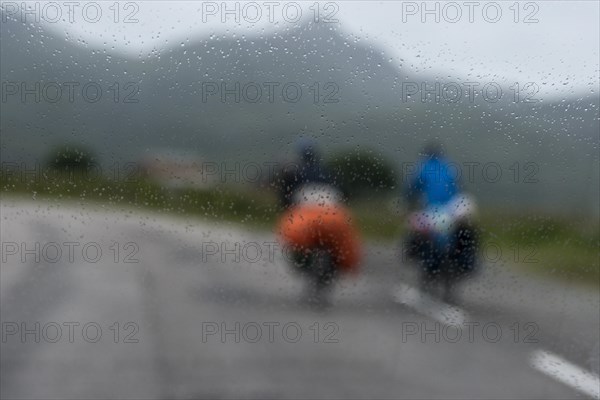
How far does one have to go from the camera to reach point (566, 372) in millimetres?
2045

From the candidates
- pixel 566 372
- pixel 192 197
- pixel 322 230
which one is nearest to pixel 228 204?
pixel 192 197

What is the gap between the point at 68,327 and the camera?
1.97 meters

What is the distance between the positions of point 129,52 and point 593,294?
5.14 feet

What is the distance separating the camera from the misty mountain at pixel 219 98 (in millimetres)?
1907

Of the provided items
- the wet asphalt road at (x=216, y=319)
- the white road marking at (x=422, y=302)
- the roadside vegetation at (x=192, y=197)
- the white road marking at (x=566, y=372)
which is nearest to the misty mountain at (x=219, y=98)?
the roadside vegetation at (x=192, y=197)

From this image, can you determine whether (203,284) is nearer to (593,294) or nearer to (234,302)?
(234,302)

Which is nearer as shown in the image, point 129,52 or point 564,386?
point 129,52

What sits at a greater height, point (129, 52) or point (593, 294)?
point (129, 52)

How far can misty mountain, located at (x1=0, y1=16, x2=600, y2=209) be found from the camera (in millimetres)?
1907

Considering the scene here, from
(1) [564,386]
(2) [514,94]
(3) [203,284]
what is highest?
(2) [514,94]

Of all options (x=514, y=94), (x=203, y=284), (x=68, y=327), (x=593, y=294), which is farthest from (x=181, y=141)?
(x=593, y=294)

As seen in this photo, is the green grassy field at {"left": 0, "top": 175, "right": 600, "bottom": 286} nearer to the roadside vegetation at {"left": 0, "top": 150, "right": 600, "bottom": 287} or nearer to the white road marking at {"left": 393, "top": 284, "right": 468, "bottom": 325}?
the roadside vegetation at {"left": 0, "top": 150, "right": 600, "bottom": 287}

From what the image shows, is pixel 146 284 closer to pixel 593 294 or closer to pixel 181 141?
pixel 181 141

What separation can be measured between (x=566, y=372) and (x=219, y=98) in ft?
4.36
